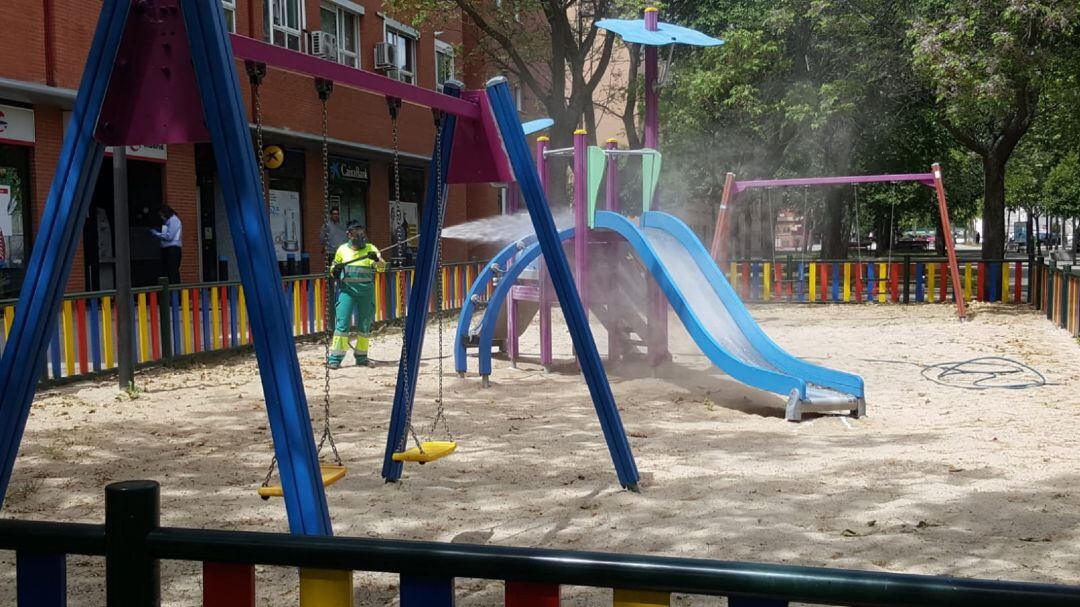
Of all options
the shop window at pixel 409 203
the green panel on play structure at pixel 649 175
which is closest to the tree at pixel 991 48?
the green panel on play structure at pixel 649 175

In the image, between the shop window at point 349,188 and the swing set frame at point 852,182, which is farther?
the shop window at point 349,188

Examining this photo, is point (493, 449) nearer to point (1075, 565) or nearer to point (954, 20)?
point (1075, 565)

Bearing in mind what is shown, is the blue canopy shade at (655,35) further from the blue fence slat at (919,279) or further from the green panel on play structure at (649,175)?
the blue fence slat at (919,279)

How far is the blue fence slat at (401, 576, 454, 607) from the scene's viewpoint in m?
1.66

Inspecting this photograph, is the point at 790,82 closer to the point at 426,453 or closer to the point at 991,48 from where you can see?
the point at 991,48

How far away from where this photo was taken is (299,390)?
129 inches

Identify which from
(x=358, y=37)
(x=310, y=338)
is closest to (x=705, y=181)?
(x=358, y=37)

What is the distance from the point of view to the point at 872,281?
18.8 m

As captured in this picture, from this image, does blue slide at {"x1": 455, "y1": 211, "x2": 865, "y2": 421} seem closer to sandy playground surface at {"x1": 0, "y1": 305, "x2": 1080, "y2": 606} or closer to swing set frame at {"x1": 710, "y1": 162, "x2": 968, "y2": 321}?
sandy playground surface at {"x1": 0, "y1": 305, "x2": 1080, "y2": 606}

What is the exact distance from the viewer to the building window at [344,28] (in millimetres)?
20844

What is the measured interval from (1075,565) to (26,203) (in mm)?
Answer: 14429

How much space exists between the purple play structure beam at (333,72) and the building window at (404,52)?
61.4ft

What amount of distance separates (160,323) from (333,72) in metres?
7.00

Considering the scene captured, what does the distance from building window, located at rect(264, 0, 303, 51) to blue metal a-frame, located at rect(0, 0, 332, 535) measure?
16.1 meters
